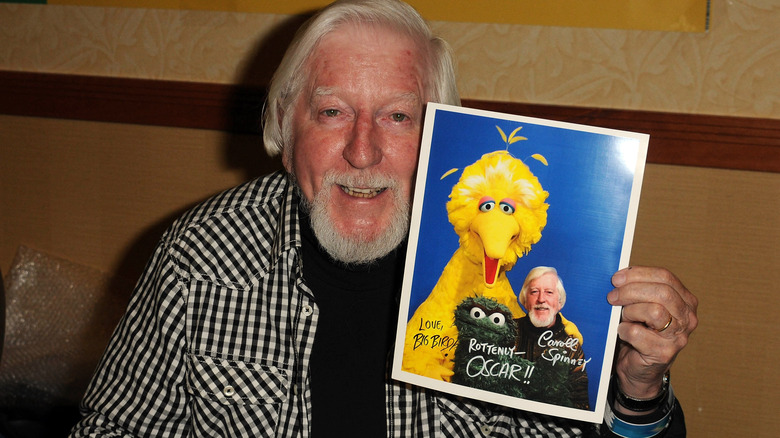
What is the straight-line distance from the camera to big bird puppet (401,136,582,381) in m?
0.94

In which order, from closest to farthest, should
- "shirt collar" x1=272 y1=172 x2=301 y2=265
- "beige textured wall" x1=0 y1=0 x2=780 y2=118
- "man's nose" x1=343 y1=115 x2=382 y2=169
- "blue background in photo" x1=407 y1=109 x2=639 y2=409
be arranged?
"blue background in photo" x1=407 y1=109 x2=639 y2=409, "man's nose" x1=343 y1=115 x2=382 y2=169, "shirt collar" x1=272 y1=172 x2=301 y2=265, "beige textured wall" x1=0 y1=0 x2=780 y2=118

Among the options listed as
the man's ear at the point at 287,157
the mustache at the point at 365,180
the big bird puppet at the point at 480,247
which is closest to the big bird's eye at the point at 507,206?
the big bird puppet at the point at 480,247

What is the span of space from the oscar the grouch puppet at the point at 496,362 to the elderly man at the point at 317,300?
250 mm

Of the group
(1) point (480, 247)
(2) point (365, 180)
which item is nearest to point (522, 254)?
(1) point (480, 247)

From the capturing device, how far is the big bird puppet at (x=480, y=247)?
0.94m

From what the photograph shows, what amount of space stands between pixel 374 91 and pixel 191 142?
0.92 metres

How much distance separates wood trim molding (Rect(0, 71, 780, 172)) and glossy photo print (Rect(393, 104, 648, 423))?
72cm

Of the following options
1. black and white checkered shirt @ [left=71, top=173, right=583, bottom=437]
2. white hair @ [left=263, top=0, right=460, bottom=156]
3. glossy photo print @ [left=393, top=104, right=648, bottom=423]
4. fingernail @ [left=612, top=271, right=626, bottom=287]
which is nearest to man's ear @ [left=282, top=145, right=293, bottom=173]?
white hair @ [left=263, top=0, right=460, bottom=156]

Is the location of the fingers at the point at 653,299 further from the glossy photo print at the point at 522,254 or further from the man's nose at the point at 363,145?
the man's nose at the point at 363,145

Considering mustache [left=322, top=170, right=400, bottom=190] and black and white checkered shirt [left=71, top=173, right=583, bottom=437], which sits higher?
mustache [left=322, top=170, right=400, bottom=190]

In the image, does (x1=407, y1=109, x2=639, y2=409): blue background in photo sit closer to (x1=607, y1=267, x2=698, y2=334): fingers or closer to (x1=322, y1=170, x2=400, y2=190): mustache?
(x1=607, y1=267, x2=698, y2=334): fingers

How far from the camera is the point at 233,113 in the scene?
72.2 inches

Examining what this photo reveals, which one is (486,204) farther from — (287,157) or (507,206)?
(287,157)

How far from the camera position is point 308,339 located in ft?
3.95
